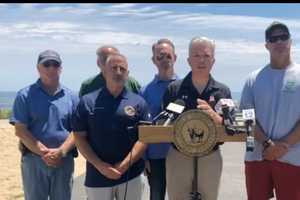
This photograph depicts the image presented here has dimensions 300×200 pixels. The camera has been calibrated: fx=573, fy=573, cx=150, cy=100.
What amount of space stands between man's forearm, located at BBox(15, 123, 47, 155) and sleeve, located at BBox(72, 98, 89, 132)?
0.66 m

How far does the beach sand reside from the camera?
30.2 feet

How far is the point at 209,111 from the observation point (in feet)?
16.2

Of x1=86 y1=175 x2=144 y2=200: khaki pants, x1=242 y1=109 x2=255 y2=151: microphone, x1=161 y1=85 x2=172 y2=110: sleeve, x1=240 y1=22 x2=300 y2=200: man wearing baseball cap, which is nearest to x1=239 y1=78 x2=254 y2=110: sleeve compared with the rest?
x1=240 y1=22 x2=300 y2=200: man wearing baseball cap

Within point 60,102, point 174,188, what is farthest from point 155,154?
point 60,102

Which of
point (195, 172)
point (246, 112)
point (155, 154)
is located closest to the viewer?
point (246, 112)

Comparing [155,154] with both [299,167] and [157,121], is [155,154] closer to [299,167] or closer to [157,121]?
[157,121]

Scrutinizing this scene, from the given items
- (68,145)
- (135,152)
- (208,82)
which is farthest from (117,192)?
(208,82)

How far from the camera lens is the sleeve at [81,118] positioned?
5371mm

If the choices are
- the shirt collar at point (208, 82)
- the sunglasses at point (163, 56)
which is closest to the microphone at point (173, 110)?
A: the shirt collar at point (208, 82)

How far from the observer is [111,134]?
5336mm

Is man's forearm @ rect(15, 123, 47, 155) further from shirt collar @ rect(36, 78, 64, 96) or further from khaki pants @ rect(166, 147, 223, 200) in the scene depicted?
khaki pants @ rect(166, 147, 223, 200)

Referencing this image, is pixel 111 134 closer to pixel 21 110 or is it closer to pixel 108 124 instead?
pixel 108 124

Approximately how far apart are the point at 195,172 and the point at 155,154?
953mm

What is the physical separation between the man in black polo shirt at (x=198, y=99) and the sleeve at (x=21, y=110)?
59.8 inches
